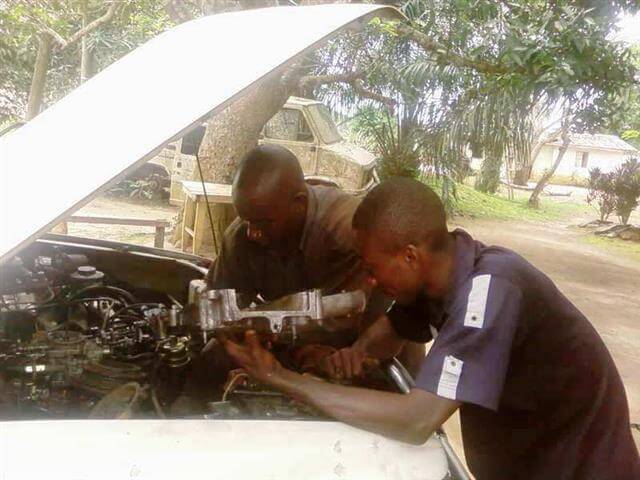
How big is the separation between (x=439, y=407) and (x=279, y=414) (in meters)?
0.45

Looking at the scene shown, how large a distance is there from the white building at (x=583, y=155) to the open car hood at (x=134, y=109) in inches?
1223

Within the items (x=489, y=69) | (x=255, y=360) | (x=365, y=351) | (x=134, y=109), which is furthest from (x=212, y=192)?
(x=134, y=109)

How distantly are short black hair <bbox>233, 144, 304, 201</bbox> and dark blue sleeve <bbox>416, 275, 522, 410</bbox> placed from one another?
3.76 feet

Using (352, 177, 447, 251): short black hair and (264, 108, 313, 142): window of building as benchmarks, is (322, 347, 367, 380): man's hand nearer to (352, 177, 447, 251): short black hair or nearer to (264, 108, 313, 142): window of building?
(352, 177, 447, 251): short black hair

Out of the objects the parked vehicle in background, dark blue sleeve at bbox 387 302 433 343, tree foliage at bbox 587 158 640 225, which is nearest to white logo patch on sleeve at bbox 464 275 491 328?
dark blue sleeve at bbox 387 302 433 343

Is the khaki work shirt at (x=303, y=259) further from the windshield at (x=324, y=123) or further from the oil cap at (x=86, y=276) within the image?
the windshield at (x=324, y=123)

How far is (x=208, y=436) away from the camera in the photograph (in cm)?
144

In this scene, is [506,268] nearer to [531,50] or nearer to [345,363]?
[345,363]

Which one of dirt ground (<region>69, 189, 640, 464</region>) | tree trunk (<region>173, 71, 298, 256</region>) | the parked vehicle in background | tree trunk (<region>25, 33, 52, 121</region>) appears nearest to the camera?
dirt ground (<region>69, 189, 640, 464</region>)

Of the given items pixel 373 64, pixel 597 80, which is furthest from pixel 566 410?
pixel 373 64

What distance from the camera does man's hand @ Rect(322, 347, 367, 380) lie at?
1991 millimetres

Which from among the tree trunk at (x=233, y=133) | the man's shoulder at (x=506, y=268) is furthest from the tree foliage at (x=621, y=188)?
the man's shoulder at (x=506, y=268)

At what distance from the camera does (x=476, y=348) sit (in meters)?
1.46

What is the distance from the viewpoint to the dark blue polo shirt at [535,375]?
1.50 m
